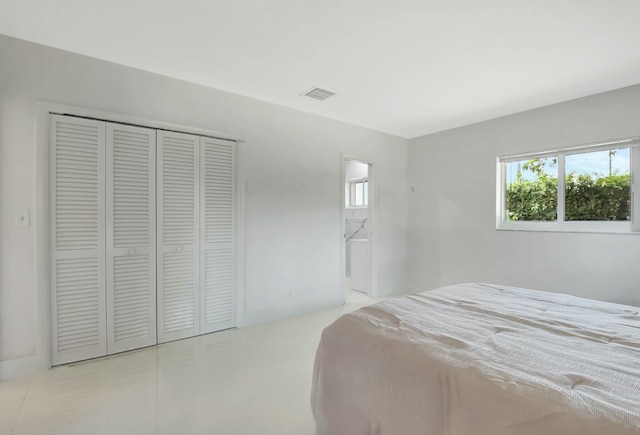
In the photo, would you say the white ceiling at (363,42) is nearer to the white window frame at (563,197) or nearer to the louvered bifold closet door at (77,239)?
the white window frame at (563,197)

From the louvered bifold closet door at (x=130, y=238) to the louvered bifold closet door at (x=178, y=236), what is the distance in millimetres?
67

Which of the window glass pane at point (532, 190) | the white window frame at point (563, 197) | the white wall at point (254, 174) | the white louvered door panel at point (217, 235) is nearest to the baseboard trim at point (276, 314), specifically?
the white wall at point (254, 174)

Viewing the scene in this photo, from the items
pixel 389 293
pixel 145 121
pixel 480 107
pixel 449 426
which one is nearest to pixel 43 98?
pixel 145 121

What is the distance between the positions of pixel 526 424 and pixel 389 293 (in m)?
3.89

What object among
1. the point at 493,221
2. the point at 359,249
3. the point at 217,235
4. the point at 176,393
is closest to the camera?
the point at 176,393

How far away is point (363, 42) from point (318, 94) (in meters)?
1.00

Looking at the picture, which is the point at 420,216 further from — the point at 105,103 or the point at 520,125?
the point at 105,103

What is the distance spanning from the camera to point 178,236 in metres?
2.91

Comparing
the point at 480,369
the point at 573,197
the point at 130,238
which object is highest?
the point at 573,197

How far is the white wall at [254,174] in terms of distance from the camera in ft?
7.28

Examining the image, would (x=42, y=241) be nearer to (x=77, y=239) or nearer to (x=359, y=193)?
(x=77, y=239)

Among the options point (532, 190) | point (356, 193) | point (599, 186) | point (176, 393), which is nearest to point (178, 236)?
point (176, 393)

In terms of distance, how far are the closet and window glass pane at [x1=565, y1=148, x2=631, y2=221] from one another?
369 centimetres

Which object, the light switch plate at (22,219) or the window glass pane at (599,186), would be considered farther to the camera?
the window glass pane at (599,186)
